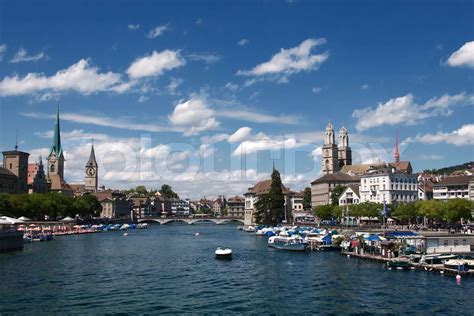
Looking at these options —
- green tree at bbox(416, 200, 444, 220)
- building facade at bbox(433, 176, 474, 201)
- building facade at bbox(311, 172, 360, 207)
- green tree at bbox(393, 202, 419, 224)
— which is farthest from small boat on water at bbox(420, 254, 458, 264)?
building facade at bbox(311, 172, 360, 207)

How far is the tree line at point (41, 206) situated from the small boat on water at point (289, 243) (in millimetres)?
65185

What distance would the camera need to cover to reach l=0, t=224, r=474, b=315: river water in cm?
3766

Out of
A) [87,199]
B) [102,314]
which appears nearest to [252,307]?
[102,314]

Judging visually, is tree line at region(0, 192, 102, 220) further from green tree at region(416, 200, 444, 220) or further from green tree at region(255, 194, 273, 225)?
A: green tree at region(416, 200, 444, 220)

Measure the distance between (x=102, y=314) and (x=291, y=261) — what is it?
3541 cm

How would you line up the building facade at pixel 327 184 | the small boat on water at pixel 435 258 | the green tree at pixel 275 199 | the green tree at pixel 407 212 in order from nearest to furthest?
1. the small boat on water at pixel 435 258
2. the green tree at pixel 407 212
3. the green tree at pixel 275 199
4. the building facade at pixel 327 184

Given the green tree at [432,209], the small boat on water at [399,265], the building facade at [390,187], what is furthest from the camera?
the building facade at [390,187]

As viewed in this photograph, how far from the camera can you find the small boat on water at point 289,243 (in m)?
79.9

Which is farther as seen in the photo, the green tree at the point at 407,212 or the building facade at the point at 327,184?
the building facade at the point at 327,184

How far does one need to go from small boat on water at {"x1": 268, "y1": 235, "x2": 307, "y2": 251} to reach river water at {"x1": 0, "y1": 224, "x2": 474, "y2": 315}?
405 inches

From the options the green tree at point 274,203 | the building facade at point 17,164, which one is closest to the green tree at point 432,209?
the green tree at point 274,203

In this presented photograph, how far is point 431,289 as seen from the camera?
44625 millimetres

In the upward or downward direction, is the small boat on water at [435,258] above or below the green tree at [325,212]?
below

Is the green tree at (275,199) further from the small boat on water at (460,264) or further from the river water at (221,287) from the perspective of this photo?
the small boat on water at (460,264)
